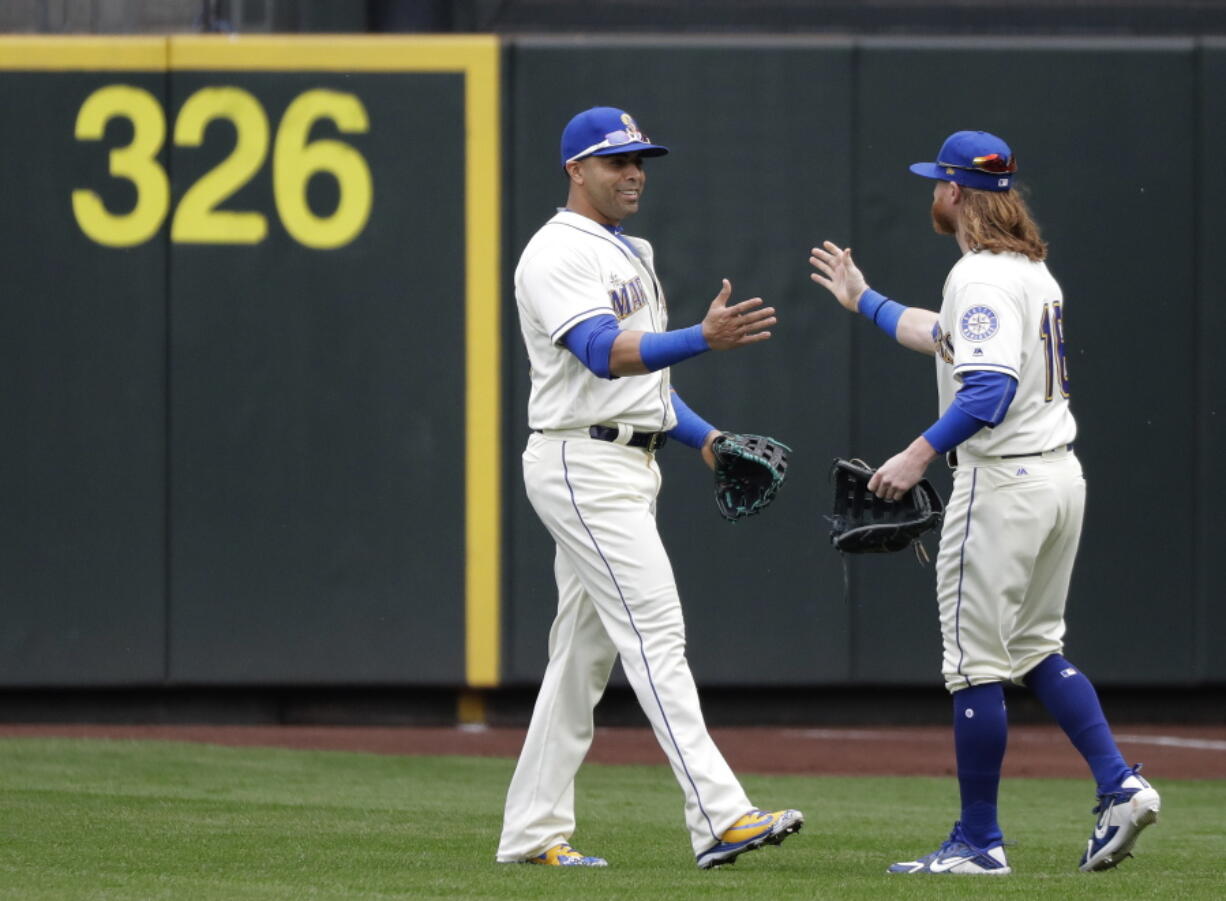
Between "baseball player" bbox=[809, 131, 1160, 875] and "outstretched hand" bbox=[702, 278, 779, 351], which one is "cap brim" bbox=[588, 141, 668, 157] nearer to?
"outstretched hand" bbox=[702, 278, 779, 351]

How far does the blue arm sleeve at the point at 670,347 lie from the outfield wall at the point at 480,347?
14.5ft

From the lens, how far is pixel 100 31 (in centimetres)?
930

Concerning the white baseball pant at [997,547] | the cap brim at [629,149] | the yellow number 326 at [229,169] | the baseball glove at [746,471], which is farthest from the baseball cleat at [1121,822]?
the yellow number 326 at [229,169]

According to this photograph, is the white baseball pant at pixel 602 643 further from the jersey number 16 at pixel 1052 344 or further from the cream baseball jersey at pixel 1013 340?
the jersey number 16 at pixel 1052 344

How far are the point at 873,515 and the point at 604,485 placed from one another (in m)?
0.69

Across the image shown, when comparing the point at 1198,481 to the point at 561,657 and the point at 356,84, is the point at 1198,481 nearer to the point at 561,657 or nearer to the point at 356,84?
the point at 356,84

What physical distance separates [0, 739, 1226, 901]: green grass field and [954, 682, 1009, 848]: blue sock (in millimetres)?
195

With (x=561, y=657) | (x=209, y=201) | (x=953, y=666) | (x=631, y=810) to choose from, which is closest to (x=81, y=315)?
(x=209, y=201)

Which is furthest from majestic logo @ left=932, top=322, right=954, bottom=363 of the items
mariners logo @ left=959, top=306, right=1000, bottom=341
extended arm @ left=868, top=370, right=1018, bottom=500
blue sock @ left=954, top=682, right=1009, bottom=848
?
blue sock @ left=954, top=682, right=1009, bottom=848

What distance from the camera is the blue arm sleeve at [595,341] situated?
14.8 feet

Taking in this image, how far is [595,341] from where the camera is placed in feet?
14.8

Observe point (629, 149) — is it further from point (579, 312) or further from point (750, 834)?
point (750, 834)

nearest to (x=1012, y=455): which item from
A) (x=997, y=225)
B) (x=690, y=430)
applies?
(x=997, y=225)

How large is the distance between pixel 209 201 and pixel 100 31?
115 cm
